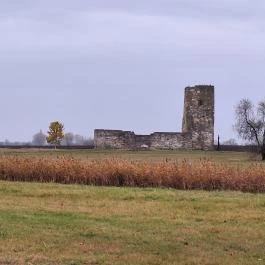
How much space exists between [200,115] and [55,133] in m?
23.0

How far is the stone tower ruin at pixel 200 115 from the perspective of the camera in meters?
55.4

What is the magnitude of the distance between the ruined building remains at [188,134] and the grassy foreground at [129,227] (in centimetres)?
3459

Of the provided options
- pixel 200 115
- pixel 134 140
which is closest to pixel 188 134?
pixel 200 115

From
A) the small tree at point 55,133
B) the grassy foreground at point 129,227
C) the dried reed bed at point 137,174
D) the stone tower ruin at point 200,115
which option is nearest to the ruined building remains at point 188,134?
the stone tower ruin at point 200,115

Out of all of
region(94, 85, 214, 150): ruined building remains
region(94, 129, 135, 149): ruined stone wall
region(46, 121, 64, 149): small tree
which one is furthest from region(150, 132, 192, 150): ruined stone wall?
region(46, 121, 64, 149): small tree

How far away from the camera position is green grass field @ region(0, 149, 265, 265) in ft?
33.1

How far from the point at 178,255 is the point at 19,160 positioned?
631 inches

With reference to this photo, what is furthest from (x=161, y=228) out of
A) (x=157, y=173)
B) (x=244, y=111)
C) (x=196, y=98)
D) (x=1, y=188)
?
(x=196, y=98)

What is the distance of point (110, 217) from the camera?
14.3 m

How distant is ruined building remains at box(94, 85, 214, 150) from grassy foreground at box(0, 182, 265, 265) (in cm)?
3459

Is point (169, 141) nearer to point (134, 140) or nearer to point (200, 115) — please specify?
point (134, 140)

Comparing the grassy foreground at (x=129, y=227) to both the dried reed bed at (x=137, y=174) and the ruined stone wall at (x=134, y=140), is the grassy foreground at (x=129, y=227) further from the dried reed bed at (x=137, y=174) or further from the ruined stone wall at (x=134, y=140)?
the ruined stone wall at (x=134, y=140)

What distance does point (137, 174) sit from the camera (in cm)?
2289

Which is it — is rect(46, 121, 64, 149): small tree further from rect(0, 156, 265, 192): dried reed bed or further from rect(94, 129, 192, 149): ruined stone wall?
rect(0, 156, 265, 192): dried reed bed
